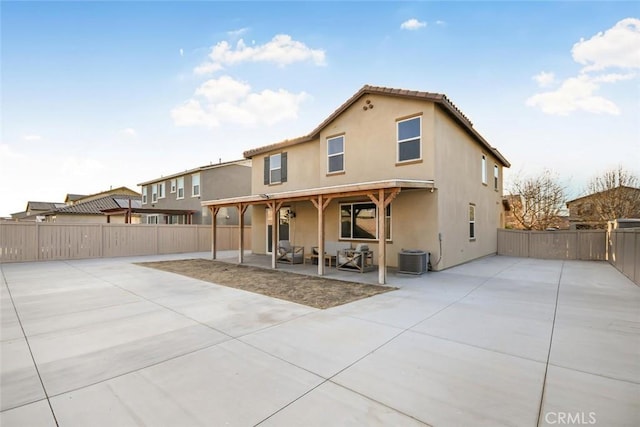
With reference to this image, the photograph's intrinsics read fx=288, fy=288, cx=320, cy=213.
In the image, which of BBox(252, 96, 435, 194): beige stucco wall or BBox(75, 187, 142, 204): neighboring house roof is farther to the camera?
BBox(75, 187, 142, 204): neighboring house roof

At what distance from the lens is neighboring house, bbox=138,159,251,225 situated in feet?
66.5

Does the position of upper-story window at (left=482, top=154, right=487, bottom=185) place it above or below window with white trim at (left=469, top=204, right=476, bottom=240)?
above

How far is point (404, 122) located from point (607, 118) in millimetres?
11044

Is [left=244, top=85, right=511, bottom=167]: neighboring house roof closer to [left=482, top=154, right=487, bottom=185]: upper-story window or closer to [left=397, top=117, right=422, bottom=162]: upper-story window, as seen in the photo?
[left=482, top=154, right=487, bottom=185]: upper-story window

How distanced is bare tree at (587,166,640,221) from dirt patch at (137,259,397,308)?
20.1 m

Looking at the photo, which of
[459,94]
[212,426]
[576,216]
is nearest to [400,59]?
[459,94]

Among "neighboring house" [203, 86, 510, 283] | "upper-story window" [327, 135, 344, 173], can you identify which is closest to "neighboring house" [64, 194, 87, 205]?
"neighboring house" [203, 86, 510, 283]

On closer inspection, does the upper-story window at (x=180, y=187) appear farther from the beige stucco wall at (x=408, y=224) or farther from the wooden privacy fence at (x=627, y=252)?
the wooden privacy fence at (x=627, y=252)

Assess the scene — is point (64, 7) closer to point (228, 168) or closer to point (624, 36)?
point (228, 168)

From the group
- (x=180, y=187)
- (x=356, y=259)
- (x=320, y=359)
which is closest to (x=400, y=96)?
(x=356, y=259)

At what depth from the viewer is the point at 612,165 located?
1895 cm

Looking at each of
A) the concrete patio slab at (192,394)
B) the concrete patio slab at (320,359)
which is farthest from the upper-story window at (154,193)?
the concrete patio slab at (192,394)

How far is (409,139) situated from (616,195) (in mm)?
17826

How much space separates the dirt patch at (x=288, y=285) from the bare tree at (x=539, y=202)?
63.7 feet
